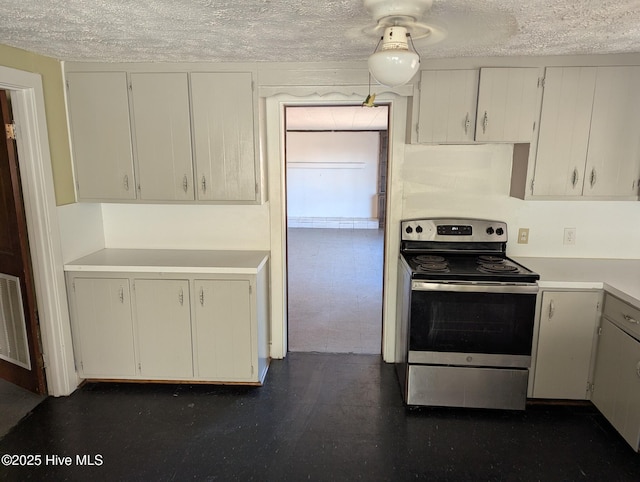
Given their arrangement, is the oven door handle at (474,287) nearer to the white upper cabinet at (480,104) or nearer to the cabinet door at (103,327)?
the white upper cabinet at (480,104)

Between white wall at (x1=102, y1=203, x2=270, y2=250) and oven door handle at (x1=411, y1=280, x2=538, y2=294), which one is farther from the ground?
white wall at (x1=102, y1=203, x2=270, y2=250)

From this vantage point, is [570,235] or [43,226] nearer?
[43,226]

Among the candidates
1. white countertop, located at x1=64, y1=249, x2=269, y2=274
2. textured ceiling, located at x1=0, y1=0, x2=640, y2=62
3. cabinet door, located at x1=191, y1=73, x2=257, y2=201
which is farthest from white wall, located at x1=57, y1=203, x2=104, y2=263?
textured ceiling, located at x1=0, y1=0, x2=640, y2=62

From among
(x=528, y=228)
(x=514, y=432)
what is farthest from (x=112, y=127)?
(x=514, y=432)

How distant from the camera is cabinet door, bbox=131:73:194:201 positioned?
8.80 ft

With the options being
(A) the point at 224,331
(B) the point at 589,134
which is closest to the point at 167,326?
(A) the point at 224,331

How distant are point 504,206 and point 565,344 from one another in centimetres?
97

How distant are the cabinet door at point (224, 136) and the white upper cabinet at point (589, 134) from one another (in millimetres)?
1795

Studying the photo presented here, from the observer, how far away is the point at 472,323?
2496 millimetres

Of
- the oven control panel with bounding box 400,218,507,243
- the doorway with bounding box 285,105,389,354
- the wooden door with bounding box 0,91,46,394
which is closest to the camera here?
the wooden door with bounding box 0,91,46,394

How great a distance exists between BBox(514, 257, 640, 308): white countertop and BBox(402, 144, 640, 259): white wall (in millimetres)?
97

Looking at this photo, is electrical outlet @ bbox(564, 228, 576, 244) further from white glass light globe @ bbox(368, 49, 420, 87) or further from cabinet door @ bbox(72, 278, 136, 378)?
cabinet door @ bbox(72, 278, 136, 378)

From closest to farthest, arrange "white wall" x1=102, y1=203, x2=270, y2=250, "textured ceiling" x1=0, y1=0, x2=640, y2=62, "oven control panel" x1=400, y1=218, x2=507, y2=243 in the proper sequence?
"textured ceiling" x1=0, y1=0, x2=640, y2=62 < "oven control panel" x1=400, y1=218, x2=507, y2=243 < "white wall" x1=102, y1=203, x2=270, y2=250

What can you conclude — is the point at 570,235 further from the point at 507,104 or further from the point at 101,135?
the point at 101,135
